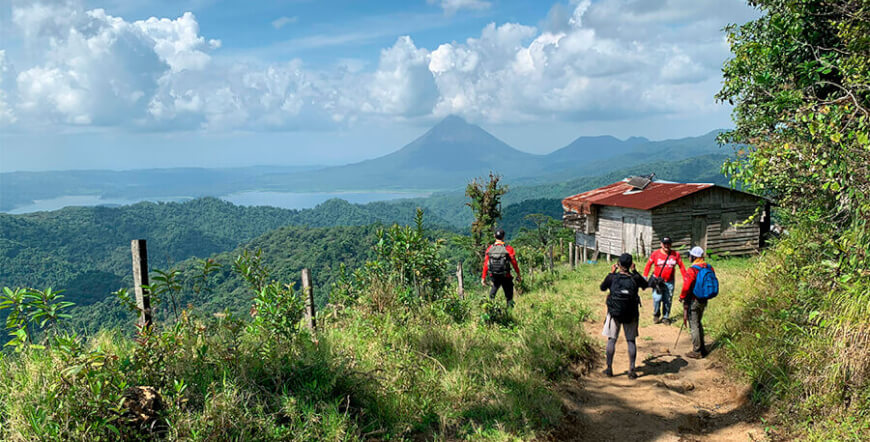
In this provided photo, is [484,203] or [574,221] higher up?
[484,203]

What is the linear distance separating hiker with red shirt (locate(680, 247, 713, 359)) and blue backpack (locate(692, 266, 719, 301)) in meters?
0.06

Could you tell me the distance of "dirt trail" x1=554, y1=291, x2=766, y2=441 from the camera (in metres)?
5.36

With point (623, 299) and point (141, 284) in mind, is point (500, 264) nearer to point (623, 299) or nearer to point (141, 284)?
point (623, 299)

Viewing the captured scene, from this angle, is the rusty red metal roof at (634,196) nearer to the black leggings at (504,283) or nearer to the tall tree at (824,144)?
the tall tree at (824,144)

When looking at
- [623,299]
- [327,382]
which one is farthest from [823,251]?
[327,382]

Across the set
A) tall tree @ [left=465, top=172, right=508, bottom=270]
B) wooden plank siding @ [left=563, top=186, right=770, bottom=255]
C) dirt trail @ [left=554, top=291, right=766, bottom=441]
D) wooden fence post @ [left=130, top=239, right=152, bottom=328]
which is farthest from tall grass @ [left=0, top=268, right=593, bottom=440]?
wooden plank siding @ [left=563, top=186, right=770, bottom=255]

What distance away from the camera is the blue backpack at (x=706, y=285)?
720cm

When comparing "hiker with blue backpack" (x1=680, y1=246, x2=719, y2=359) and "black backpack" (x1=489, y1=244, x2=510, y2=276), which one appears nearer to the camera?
"hiker with blue backpack" (x1=680, y1=246, x2=719, y2=359)

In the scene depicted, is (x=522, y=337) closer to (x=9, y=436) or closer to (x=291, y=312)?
(x=291, y=312)

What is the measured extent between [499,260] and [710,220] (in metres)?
22.4

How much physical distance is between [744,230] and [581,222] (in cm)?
982

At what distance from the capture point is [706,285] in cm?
722

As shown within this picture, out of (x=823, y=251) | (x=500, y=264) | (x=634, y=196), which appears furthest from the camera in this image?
(x=634, y=196)

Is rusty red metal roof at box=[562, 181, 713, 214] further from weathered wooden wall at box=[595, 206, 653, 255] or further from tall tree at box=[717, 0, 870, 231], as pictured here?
tall tree at box=[717, 0, 870, 231]
